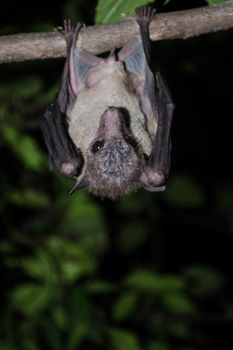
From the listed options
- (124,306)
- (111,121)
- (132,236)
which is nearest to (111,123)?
(111,121)

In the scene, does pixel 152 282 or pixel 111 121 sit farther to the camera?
pixel 152 282

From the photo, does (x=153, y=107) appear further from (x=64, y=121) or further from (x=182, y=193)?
(x=182, y=193)

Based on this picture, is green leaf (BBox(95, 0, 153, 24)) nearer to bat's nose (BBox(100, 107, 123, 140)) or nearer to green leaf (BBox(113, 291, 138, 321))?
bat's nose (BBox(100, 107, 123, 140))

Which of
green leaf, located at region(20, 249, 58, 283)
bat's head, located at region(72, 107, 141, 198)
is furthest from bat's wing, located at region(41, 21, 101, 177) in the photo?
green leaf, located at region(20, 249, 58, 283)

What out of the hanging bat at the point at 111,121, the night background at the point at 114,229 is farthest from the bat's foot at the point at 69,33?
the night background at the point at 114,229

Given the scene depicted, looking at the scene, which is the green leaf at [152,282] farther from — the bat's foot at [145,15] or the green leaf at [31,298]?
A: the bat's foot at [145,15]
